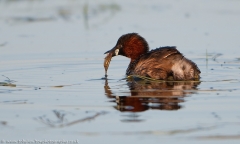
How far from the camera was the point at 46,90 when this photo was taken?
10070 millimetres

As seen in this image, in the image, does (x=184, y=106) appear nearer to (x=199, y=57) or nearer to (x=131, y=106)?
(x=131, y=106)

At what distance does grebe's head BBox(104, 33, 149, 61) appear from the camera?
39.5 ft

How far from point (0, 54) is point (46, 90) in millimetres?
4063

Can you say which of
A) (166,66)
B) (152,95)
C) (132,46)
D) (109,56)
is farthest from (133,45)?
(152,95)

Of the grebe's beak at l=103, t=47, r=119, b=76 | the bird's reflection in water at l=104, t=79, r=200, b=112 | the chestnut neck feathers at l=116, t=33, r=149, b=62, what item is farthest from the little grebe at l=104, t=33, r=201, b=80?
the chestnut neck feathers at l=116, t=33, r=149, b=62

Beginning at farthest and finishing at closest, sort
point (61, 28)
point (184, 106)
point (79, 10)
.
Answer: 1. point (79, 10)
2. point (61, 28)
3. point (184, 106)

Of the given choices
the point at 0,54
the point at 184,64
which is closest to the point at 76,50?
the point at 0,54

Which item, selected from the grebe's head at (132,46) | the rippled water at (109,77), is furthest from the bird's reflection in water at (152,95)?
the grebe's head at (132,46)

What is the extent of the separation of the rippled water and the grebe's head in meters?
0.44

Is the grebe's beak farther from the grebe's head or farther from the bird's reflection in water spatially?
the bird's reflection in water

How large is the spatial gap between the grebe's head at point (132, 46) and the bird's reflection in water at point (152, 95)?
4.11ft

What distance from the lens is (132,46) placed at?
12062 millimetres

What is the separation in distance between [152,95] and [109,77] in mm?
2203

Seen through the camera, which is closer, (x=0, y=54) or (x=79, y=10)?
(x=0, y=54)
